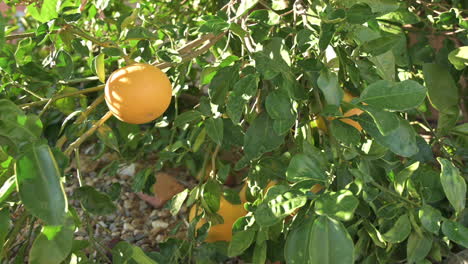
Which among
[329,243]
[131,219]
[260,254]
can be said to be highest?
[329,243]

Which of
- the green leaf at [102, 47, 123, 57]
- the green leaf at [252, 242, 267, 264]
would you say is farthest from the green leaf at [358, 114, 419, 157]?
the green leaf at [102, 47, 123, 57]

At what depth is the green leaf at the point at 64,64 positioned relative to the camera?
1.06 meters

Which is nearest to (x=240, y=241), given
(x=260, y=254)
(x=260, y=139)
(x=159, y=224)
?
(x=260, y=254)

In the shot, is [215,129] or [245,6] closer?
[245,6]

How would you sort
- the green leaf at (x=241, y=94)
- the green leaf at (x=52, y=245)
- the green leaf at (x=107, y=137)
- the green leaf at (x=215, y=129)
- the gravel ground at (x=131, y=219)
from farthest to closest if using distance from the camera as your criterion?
the gravel ground at (x=131, y=219), the green leaf at (x=107, y=137), the green leaf at (x=215, y=129), the green leaf at (x=241, y=94), the green leaf at (x=52, y=245)

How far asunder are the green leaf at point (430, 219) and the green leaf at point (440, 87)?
1.34ft

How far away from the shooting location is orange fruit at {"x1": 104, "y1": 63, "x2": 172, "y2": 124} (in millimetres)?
1023

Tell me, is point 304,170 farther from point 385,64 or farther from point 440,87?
point 440,87

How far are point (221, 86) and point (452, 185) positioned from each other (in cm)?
43

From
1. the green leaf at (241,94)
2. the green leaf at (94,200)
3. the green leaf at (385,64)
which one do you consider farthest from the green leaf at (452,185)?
the green leaf at (94,200)

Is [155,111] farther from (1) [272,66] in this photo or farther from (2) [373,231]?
(2) [373,231]

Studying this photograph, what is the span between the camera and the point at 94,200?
39.6 inches

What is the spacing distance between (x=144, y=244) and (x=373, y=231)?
0.84m

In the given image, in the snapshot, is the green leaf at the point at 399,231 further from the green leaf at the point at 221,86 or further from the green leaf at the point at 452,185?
the green leaf at the point at 221,86
